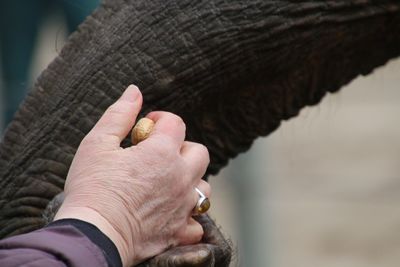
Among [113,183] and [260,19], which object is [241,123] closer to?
[260,19]

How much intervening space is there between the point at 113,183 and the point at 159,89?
431mm

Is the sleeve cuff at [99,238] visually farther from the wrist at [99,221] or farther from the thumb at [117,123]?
the thumb at [117,123]

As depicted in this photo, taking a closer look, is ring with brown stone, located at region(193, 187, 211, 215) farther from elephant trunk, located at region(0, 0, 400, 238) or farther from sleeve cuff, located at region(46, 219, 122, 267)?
elephant trunk, located at region(0, 0, 400, 238)

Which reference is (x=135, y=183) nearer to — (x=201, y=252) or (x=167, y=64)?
(x=201, y=252)

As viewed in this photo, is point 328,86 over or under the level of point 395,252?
over

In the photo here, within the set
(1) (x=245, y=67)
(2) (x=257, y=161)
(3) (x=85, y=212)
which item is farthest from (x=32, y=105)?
(2) (x=257, y=161)

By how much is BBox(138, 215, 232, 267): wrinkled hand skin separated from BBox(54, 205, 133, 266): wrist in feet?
0.25

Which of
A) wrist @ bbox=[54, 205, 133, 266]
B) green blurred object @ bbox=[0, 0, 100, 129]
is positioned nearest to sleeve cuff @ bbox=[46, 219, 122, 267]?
wrist @ bbox=[54, 205, 133, 266]

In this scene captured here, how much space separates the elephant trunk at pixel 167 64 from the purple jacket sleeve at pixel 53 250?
482 mm

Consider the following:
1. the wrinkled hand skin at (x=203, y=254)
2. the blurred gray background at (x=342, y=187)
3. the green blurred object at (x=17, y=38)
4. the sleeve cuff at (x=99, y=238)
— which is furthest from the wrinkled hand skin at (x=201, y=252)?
the blurred gray background at (x=342, y=187)

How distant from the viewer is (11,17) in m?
4.52

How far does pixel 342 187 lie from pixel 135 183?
16.0ft

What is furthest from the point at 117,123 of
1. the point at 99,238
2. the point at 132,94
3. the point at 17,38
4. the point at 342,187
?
the point at 342,187

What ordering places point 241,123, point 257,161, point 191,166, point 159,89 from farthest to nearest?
1. point 257,161
2. point 241,123
3. point 159,89
4. point 191,166
